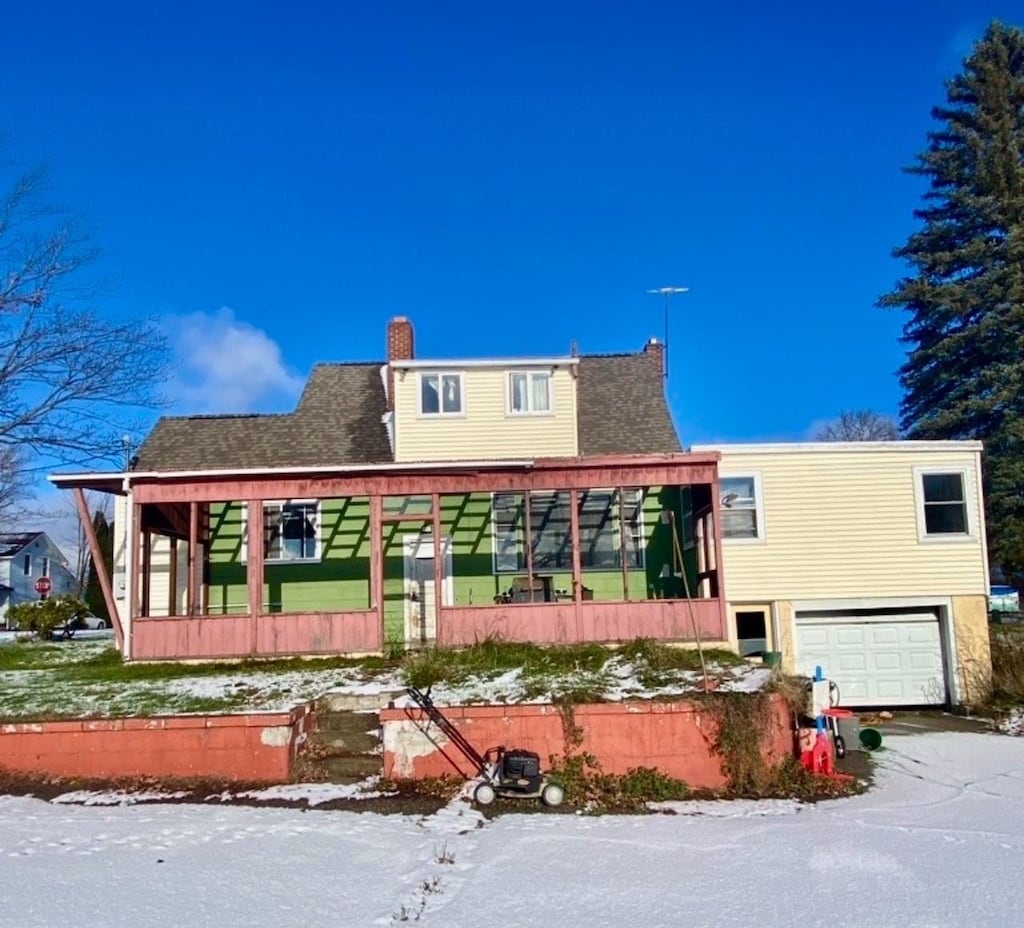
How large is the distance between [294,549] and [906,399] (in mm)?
19339

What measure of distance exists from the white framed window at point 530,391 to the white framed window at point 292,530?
4581 millimetres

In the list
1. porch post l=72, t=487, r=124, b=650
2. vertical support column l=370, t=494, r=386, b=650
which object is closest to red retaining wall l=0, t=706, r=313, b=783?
vertical support column l=370, t=494, r=386, b=650

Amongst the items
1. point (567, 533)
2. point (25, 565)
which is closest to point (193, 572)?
Result: point (567, 533)

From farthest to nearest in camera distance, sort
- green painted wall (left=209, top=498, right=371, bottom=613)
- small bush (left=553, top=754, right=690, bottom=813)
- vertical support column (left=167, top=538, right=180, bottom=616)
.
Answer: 1. green painted wall (left=209, top=498, right=371, bottom=613)
2. vertical support column (left=167, top=538, right=180, bottom=616)
3. small bush (left=553, top=754, right=690, bottom=813)

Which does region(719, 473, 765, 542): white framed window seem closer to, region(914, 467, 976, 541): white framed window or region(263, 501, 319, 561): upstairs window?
region(914, 467, 976, 541): white framed window

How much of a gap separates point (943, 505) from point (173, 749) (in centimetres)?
1409

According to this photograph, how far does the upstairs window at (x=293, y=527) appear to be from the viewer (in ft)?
58.1

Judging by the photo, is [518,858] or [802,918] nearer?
[802,918]

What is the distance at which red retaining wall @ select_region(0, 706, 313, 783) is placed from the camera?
Result: 8.93 metres

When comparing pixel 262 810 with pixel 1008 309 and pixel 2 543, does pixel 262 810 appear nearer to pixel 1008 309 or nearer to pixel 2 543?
pixel 1008 309

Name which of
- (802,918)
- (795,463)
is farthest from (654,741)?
(795,463)

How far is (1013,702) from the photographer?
15.9 m

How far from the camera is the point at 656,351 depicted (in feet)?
74.1

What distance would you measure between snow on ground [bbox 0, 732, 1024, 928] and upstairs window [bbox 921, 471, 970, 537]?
8711mm
